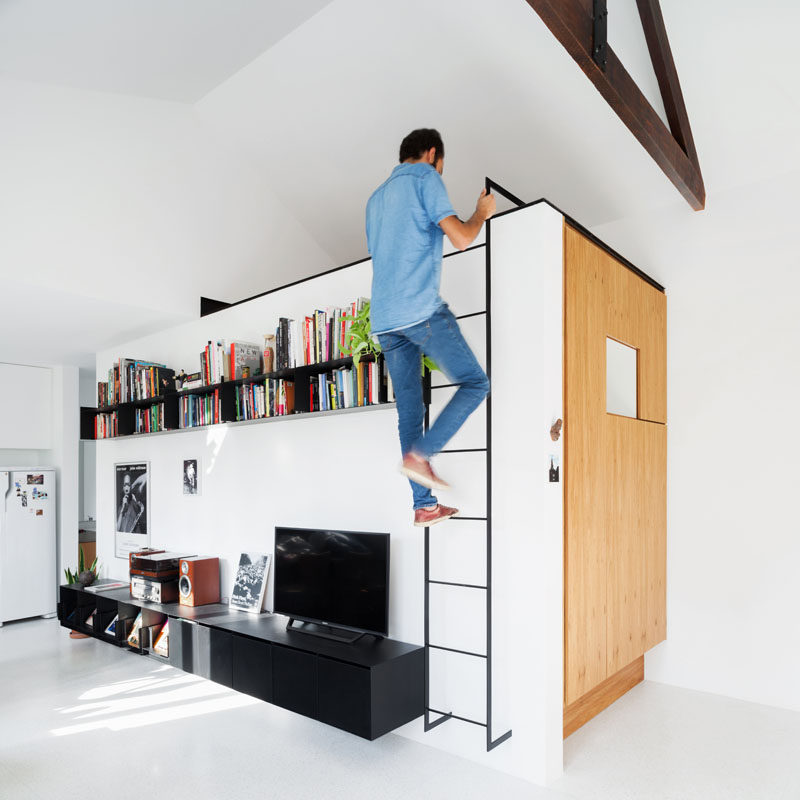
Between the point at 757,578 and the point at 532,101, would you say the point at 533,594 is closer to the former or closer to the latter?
the point at 757,578

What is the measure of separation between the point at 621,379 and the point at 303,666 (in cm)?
245

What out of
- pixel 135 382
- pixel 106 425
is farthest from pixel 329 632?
pixel 106 425

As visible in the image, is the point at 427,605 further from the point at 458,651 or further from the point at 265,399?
the point at 265,399

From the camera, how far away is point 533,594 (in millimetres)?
3027

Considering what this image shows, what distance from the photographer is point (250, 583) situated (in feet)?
14.9

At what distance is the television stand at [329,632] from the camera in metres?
3.60

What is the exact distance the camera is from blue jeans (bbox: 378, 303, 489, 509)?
2.53m

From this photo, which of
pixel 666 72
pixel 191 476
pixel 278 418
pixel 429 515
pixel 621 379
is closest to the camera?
pixel 429 515

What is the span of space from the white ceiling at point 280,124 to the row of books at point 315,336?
141cm

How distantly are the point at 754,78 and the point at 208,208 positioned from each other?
3990 millimetres

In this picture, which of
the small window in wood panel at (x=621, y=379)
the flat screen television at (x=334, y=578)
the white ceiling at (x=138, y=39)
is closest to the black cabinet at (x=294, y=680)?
the flat screen television at (x=334, y=578)

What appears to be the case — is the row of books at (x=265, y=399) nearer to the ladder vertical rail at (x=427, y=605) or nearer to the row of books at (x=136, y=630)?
the ladder vertical rail at (x=427, y=605)

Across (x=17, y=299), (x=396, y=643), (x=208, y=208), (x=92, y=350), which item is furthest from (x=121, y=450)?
(x=396, y=643)

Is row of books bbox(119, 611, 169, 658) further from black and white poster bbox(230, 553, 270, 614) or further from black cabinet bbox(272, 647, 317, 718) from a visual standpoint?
black cabinet bbox(272, 647, 317, 718)
